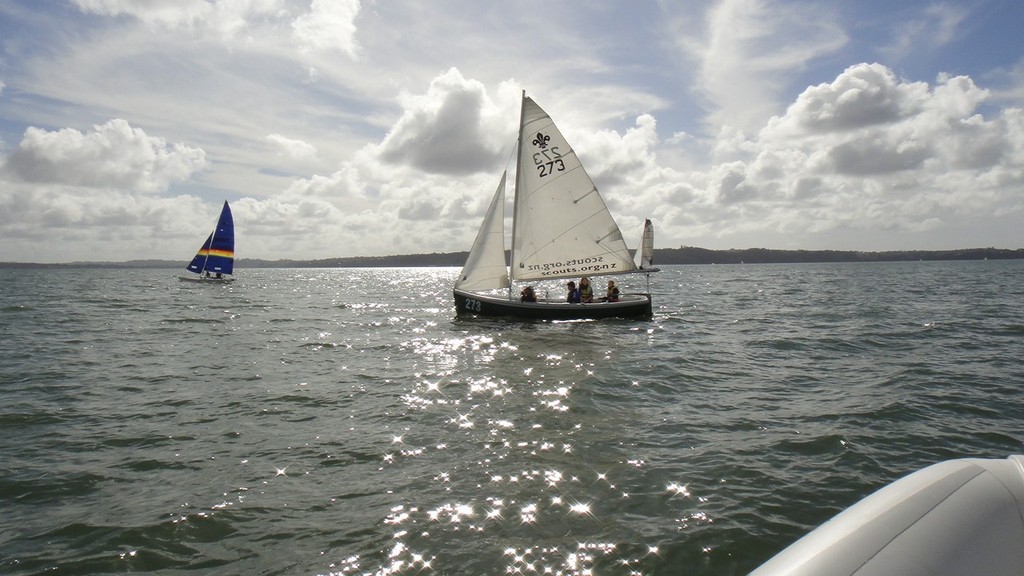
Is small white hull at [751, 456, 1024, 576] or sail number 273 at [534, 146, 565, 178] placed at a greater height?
sail number 273 at [534, 146, 565, 178]

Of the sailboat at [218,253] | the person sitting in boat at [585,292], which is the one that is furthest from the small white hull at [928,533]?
the sailboat at [218,253]

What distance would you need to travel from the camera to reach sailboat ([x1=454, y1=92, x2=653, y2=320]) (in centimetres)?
2538

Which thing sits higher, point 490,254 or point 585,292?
point 490,254

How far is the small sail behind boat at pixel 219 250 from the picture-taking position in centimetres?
6356

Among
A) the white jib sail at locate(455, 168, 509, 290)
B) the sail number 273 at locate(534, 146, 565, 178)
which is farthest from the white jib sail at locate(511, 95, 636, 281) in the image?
the white jib sail at locate(455, 168, 509, 290)

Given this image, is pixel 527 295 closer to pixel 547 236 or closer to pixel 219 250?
pixel 547 236

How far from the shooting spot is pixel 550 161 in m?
25.2

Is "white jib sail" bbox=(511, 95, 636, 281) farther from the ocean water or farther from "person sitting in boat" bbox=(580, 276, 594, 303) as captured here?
the ocean water

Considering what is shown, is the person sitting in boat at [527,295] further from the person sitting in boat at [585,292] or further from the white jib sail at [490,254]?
the person sitting in boat at [585,292]

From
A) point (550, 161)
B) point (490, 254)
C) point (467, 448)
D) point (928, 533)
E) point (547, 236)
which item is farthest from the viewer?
point (490, 254)

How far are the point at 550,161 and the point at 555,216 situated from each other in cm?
257

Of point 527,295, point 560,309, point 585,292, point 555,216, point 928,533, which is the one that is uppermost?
point 555,216

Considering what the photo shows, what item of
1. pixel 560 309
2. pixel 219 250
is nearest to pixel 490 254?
pixel 560 309

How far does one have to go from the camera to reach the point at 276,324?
2775 centimetres
